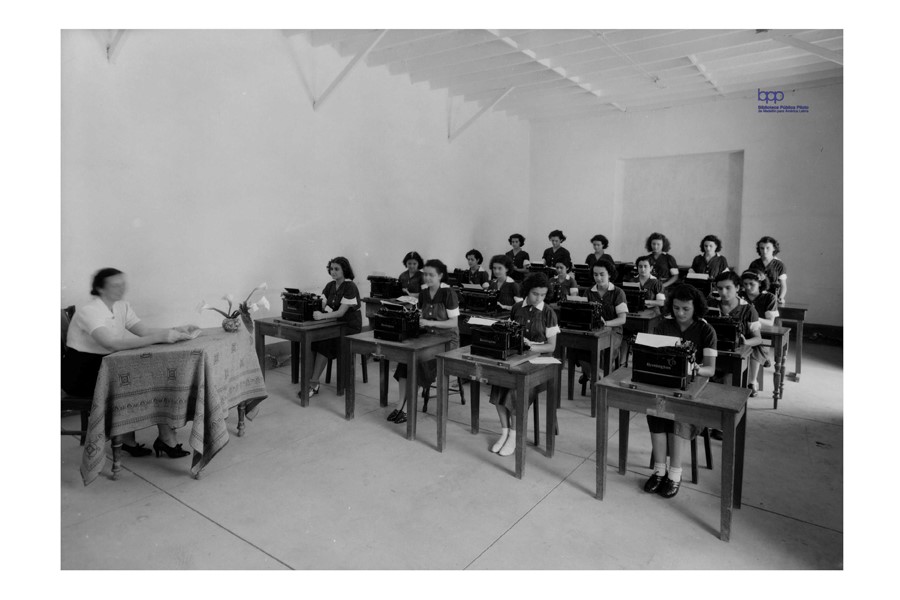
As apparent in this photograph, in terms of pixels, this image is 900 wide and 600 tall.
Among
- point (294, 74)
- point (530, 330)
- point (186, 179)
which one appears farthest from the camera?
point (294, 74)

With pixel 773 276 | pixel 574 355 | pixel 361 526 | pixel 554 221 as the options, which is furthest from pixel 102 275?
pixel 554 221

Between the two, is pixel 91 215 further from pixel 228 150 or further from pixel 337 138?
pixel 337 138

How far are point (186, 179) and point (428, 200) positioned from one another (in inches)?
146

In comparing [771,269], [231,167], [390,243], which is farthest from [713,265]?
[231,167]

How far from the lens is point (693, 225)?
9.21m

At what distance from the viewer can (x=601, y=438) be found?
297 cm

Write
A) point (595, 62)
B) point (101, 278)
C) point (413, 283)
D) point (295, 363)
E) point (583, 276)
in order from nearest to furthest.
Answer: point (101, 278) < point (295, 363) < point (413, 283) < point (595, 62) < point (583, 276)

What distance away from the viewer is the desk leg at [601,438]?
294cm

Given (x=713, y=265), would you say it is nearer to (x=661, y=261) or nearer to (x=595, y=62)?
(x=661, y=261)

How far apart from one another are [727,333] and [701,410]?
159cm

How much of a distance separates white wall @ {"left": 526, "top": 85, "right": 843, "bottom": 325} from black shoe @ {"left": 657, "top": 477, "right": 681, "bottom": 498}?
6.28 meters

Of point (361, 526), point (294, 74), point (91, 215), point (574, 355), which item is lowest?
point (361, 526)

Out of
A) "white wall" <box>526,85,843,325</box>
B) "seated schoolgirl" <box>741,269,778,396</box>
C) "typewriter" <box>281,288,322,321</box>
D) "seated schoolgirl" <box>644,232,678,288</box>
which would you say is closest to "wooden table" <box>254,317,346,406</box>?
"typewriter" <box>281,288,322,321</box>

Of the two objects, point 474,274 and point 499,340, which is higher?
point 474,274
